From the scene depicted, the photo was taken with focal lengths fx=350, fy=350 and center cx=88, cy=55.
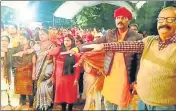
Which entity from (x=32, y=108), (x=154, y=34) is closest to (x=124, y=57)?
(x=154, y=34)

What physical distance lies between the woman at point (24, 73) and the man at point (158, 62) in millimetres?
333

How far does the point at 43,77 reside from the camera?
186 cm

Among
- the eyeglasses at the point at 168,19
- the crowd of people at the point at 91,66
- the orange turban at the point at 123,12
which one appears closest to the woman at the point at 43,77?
the crowd of people at the point at 91,66

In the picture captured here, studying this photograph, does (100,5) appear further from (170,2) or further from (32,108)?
(32,108)

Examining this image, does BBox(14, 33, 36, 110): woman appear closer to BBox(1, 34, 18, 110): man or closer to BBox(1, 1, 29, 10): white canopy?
BBox(1, 34, 18, 110): man

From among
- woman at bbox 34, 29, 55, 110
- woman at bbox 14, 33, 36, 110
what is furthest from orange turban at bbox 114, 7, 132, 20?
woman at bbox 14, 33, 36, 110

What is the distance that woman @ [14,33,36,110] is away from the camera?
1849 millimetres

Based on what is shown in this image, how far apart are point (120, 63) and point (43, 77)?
0.42 m

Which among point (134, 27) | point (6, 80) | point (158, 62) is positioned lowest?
point (6, 80)

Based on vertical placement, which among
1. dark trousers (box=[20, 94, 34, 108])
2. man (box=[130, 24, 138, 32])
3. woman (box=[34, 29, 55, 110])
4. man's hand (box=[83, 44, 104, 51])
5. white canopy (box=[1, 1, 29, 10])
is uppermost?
white canopy (box=[1, 1, 29, 10])

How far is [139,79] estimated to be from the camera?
1771 mm

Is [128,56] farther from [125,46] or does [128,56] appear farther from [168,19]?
[168,19]

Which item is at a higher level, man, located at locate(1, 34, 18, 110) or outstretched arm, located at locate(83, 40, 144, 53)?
outstretched arm, located at locate(83, 40, 144, 53)

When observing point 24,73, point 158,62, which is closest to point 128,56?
point 158,62
